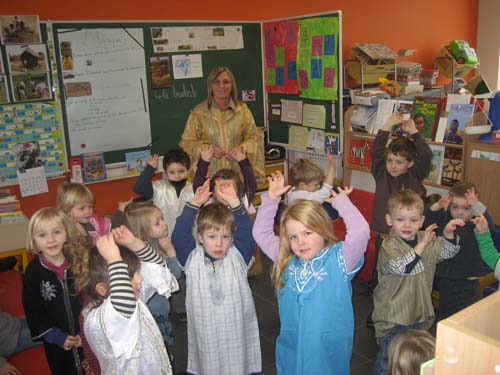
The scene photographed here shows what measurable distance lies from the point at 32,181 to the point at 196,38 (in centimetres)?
202

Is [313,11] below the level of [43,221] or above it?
above

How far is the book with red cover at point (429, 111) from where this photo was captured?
418cm

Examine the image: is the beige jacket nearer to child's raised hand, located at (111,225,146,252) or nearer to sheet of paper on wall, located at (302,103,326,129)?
sheet of paper on wall, located at (302,103,326,129)

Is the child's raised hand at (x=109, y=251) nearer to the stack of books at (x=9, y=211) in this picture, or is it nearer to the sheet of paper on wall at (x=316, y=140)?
the stack of books at (x=9, y=211)

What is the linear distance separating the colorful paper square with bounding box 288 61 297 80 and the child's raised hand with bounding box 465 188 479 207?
2.63 meters

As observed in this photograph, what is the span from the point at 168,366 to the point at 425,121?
308cm

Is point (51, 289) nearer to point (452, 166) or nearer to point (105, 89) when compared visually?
point (105, 89)

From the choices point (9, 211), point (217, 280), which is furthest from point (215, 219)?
point (9, 211)

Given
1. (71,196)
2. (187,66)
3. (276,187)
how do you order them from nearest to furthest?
(276,187)
(71,196)
(187,66)

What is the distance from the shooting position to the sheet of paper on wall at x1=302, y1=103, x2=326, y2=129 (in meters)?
4.91

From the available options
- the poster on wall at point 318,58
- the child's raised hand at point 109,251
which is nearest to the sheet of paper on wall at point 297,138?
the poster on wall at point 318,58

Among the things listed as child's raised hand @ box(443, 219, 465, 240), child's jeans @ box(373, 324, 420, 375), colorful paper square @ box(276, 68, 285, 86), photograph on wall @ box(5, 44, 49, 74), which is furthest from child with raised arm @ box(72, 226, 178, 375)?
colorful paper square @ box(276, 68, 285, 86)

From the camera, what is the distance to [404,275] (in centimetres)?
254

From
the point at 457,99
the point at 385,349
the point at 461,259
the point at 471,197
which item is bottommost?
the point at 385,349
